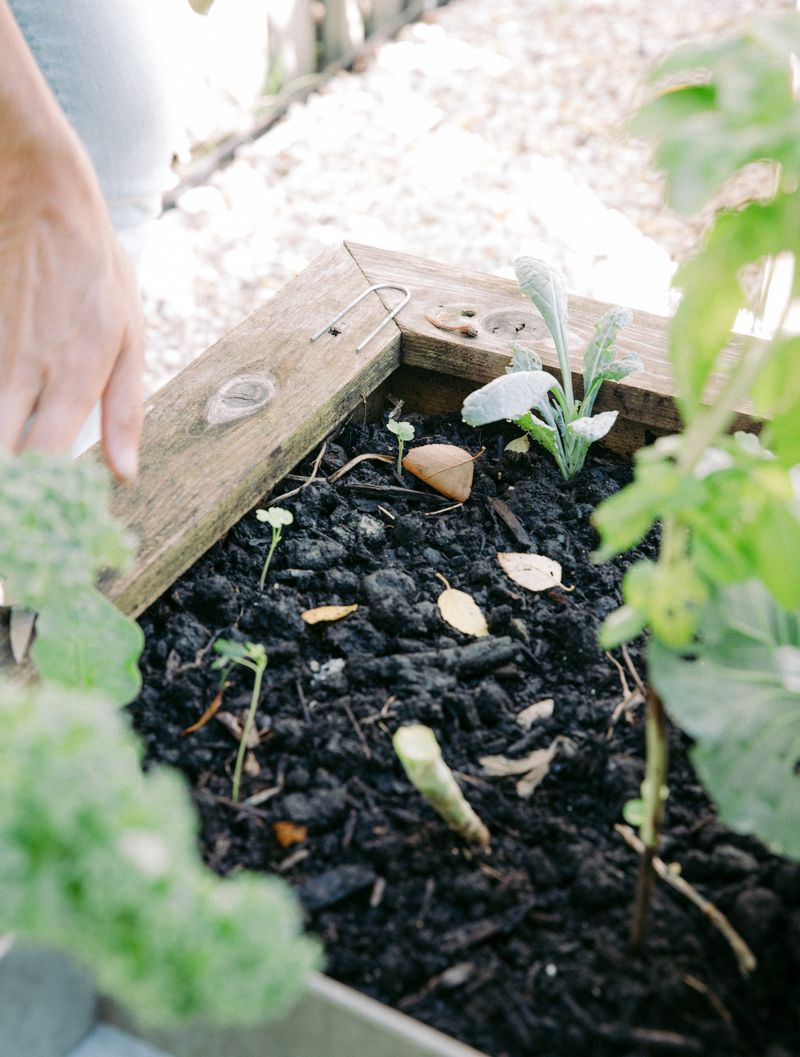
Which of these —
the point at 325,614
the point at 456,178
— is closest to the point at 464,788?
the point at 325,614

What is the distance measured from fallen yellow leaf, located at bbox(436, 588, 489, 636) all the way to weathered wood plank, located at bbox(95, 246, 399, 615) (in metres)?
0.29

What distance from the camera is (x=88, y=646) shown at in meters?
0.95

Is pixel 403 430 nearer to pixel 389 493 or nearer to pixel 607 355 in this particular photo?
pixel 389 493

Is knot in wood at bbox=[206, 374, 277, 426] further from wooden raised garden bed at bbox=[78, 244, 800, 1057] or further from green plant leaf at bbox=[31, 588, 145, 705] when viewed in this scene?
green plant leaf at bbox=[31, 588, 145, 705]

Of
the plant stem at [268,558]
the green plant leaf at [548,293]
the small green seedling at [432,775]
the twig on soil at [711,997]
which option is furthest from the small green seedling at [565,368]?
the twig on soil at [711,997]

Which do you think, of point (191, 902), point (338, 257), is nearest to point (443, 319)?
point (338, 257)

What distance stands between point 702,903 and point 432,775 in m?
0.28

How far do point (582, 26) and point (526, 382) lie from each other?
365 centimetres

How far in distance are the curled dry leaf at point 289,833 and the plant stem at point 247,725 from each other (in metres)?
0.06

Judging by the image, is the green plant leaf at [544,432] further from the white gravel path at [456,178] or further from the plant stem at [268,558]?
the white gravel path at [456,178]

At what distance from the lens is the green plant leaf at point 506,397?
1181 mm

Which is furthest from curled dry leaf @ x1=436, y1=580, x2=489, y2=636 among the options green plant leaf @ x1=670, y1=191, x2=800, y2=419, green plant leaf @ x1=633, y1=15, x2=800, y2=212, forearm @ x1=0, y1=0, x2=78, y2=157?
forearm @ x1=0, y1=0, x2=78, y2=157

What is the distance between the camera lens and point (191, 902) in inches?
23.8

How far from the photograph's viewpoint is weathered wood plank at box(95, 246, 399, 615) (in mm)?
1208
